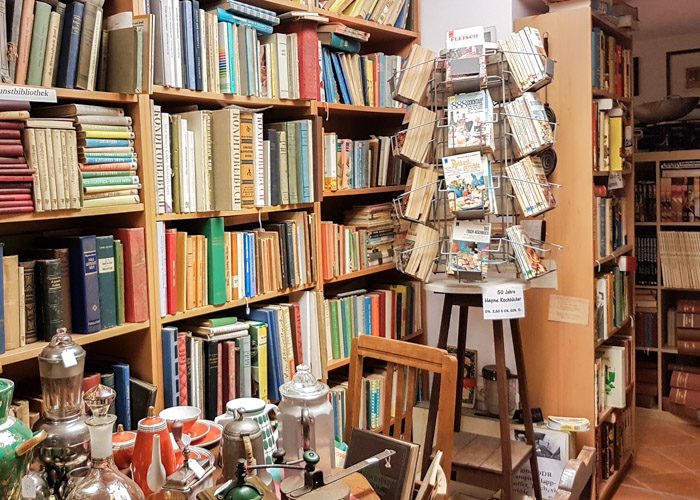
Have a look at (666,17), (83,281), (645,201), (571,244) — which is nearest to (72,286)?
(83,281)

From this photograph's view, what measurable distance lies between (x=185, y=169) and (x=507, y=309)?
1173 millimetres

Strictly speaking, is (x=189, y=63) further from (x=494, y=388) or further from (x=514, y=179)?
(x=494, y=388)

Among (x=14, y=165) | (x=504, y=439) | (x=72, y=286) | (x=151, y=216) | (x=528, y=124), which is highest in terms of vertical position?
(x=528, y=124)

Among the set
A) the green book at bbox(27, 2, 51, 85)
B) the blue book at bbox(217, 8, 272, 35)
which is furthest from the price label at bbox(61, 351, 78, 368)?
the blue book at bbox(217, 8, 272, 35)

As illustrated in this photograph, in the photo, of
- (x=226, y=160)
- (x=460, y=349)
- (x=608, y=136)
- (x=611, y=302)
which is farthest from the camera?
(x=611, y=302)

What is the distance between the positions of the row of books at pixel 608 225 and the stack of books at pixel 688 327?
1.03 metres

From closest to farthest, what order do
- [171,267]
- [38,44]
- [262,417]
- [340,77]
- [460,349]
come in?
[262,417]
[38,44]
[171,267]
[460,349]
[340,77]

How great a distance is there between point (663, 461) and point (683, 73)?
2596mm

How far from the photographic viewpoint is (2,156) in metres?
1.63

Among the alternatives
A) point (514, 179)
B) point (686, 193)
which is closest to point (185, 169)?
point (514, 179)

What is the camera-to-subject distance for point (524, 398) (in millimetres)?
2566

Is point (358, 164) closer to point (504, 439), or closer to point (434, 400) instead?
point (434, 400)

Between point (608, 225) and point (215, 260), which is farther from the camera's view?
point (608, 225)

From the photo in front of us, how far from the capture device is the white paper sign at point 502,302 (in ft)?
7.71
